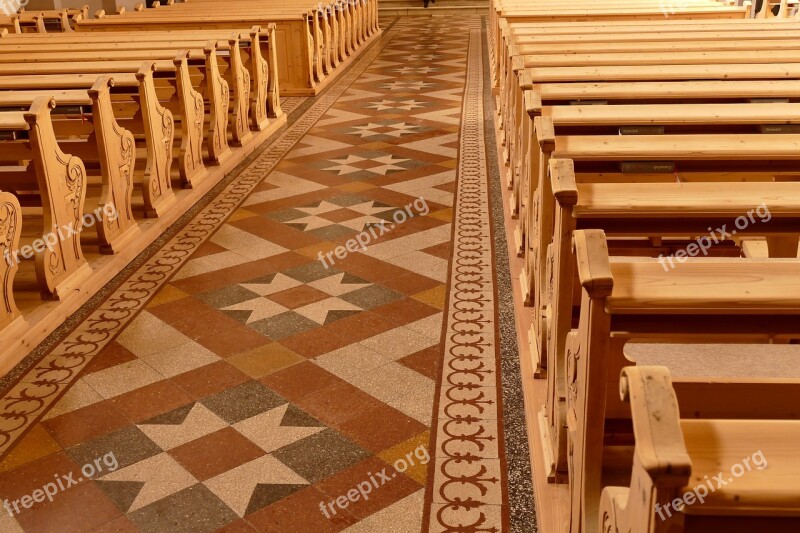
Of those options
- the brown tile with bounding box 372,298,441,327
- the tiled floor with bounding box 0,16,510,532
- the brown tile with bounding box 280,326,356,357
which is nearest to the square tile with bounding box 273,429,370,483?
the tiled floor with bounding box 0,16,510,532

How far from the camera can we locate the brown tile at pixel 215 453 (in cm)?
239

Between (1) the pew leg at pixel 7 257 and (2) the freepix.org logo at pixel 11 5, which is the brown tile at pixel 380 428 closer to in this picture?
(1) the pew leg at pixel 7 257

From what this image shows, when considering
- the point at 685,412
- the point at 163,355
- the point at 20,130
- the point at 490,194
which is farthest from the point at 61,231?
the point at 685,412

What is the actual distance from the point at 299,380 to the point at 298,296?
0.76 metres

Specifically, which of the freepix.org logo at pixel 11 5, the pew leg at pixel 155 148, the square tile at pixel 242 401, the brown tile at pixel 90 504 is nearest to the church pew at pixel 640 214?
the square tile at pixel 242 401

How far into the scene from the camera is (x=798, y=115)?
2818mm

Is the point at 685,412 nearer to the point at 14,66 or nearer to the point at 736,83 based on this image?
the point at 736,83

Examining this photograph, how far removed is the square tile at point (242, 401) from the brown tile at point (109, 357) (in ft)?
1.66

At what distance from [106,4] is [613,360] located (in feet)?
37.1

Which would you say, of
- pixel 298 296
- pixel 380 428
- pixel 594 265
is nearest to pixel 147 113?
pixel 298 296

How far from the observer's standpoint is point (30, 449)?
2.52 meters

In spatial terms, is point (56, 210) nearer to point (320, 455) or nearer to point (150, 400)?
point (150, 400)

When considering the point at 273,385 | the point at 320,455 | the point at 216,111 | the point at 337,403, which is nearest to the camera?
the point at 320,455

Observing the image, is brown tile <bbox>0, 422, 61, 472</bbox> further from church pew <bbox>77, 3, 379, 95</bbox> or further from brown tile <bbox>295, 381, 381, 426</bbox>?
church pew <bbox>77, 3, 379, 95</bbox>
